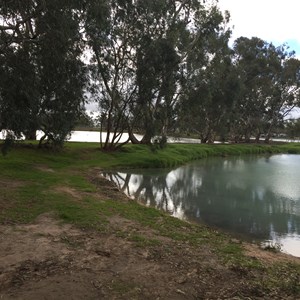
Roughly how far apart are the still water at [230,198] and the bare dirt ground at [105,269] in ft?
13.6

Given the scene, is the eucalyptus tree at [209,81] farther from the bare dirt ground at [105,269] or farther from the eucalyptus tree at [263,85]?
the bare dirt ground at [105,269]

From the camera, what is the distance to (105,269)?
6.65 m

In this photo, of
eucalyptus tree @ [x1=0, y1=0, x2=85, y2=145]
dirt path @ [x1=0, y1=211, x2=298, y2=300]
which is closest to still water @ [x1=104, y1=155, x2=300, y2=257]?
dirt path @ [x1=0, y1=211, x2=298, y2=300]

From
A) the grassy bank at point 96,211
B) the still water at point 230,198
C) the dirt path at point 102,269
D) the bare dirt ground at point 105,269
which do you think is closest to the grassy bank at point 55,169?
the grassy bank at point 96,211

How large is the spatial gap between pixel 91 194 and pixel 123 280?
8681 millimetres

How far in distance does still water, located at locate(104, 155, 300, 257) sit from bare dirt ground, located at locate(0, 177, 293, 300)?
13.6ft

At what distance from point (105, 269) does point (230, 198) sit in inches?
504

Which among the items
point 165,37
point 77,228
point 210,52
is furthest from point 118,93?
point 77,228

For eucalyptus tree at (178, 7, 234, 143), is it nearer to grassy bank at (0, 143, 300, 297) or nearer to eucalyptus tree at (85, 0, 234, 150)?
eucalyptus tree at (85, 0, 234, 150)

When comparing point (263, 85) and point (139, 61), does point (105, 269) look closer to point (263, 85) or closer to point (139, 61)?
point (139, 61)

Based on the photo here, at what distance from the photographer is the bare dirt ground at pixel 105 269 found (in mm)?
5727

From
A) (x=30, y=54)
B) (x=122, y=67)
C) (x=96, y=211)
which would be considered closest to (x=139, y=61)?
(x=122, y=67)

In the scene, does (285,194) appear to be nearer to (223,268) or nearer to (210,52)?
(223,268)

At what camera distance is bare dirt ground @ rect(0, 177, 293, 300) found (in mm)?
5727
